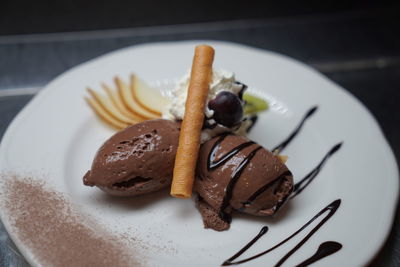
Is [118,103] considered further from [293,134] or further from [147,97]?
[293,134]

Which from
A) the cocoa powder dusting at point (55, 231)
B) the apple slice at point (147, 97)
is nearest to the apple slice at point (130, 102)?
the apple slice at point (147, 97)

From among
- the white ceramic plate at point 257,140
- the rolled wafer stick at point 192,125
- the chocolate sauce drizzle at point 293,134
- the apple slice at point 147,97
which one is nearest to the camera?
the white ceramic plate at point 257,140

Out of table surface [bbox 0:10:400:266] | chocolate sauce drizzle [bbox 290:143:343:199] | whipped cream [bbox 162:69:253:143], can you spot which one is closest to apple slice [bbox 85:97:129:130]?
whipped cream [bbox 162:69:253:143]

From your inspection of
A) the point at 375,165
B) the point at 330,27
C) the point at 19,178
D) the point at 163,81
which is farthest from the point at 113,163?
the point at 330,27

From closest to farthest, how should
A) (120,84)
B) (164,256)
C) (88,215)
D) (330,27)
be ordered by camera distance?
(164,256) → (88,215) → (120,84) → (330,27)

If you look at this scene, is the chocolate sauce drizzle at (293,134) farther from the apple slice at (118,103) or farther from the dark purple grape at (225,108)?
the apple slice at (118,103)

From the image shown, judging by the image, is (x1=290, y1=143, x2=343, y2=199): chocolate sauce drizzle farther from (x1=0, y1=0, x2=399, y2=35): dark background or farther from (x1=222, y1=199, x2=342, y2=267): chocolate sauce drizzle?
(x1=0, y1=0, x2=399, y2=35): dark background

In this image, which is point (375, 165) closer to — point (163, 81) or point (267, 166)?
point (267, 166)

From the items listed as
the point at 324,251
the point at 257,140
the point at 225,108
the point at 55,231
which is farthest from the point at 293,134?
the point at 55,231

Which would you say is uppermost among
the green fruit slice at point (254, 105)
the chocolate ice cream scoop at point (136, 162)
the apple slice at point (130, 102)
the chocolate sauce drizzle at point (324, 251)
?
the green fruit slice at point (254, 105)
